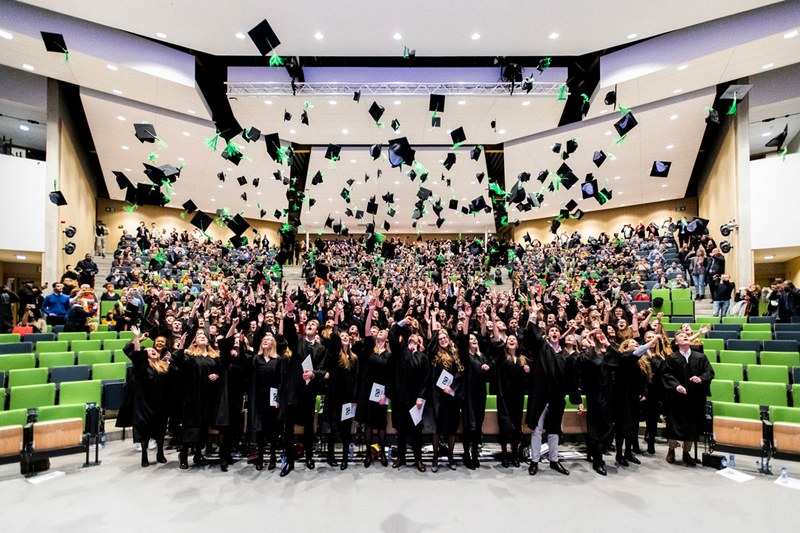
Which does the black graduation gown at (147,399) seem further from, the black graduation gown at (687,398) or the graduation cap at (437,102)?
the graduation cap at (437,102)

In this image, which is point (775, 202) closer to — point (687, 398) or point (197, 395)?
point (687, 398)

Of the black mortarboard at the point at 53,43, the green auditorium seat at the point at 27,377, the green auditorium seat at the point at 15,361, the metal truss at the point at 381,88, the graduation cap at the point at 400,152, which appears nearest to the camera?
the green auditorium seat at the point at 27,377

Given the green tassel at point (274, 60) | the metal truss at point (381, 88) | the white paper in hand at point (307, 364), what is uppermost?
the metal truss at point (381, 88)

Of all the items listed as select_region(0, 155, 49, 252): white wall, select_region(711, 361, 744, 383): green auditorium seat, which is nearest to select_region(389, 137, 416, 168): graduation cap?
select_region(711, 361, 744, 383): green auditorium seat

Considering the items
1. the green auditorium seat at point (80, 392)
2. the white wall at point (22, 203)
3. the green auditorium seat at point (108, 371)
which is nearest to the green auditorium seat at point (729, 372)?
the green auditorium seat at point (80, 392)

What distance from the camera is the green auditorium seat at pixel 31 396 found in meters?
5.75

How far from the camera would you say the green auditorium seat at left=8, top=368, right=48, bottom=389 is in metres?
6.31

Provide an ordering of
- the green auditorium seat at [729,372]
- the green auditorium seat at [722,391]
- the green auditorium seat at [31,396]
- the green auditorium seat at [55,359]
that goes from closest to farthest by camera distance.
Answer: the green auditorium seat at [31,396] < the green auditorium seat at [722,391] < the green auditorium seat at [729,372] < the green auditorium seat at [55,359]

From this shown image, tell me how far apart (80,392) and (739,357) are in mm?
9581

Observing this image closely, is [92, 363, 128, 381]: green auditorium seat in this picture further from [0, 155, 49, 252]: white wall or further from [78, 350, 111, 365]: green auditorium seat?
[0, 155, 49, 252]: white wall

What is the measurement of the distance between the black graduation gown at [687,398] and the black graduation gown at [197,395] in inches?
202

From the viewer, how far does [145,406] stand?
205 inches

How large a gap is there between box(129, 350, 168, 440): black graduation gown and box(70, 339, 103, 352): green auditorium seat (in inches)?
140

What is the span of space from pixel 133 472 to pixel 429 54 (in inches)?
451
